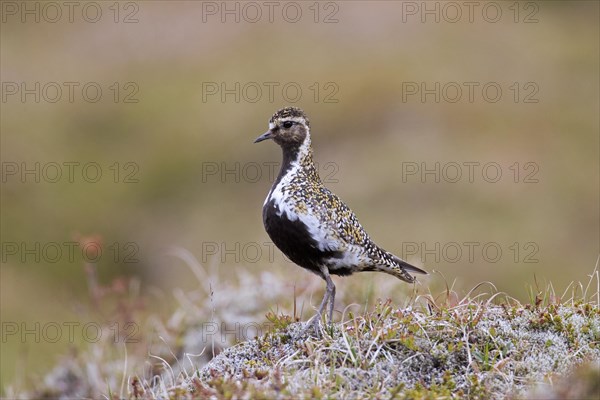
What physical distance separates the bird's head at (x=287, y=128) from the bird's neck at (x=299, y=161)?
40 millimetres

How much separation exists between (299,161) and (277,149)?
34.7 ft

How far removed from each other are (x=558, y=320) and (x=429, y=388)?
3.61 ft

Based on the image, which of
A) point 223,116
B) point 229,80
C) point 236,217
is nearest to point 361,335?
point 236,217

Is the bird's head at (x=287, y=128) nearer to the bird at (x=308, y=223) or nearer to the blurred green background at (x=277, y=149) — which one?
the bird at (x=308, y=223)

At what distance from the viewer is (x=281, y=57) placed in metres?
20.2

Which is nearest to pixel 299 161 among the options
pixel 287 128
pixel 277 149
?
pixel 287 128

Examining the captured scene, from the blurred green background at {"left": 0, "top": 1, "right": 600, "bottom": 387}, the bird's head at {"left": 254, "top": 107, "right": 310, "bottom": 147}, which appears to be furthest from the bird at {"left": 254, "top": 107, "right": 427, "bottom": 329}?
the blurred green background at {"left": 0, "top": 1, "right": 600, "bottom": 387}

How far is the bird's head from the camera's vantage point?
6371 mm

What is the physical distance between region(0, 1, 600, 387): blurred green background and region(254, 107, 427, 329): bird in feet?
13.6

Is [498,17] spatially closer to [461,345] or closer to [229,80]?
[229,80]

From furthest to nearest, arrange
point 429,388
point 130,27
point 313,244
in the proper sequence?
point 130,27 < point 313,244 < point 429,388

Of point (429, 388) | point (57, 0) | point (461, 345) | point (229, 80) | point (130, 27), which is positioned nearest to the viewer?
point (429, 388)

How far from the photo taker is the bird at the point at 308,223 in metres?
5.82

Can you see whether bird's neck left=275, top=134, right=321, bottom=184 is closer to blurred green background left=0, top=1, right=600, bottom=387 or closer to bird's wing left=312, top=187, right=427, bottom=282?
bird's wing left=312, top=187, right=427, bottom=282
